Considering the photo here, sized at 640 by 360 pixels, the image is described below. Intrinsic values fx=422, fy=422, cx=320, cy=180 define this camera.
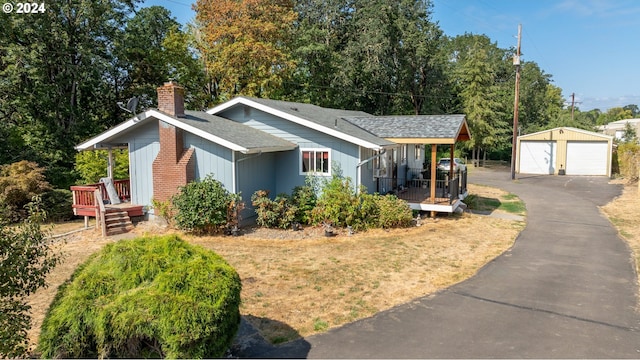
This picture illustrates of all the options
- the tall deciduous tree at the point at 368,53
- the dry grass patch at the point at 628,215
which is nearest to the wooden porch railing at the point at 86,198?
the dry grass patch at the point at 628,215

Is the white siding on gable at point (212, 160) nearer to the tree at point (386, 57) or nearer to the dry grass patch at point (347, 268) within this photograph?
the dry grass patch at point (347, 268)

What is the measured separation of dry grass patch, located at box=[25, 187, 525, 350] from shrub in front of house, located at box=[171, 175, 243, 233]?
57 cm

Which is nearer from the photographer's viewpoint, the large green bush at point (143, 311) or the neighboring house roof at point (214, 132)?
the large green bush at point (143, 311)

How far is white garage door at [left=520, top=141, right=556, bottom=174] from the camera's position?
34.2 m

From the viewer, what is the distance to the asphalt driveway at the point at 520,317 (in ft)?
21.7

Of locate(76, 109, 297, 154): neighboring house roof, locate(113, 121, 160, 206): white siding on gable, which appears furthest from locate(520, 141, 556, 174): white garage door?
locate(113, 121, 160, 206): white siding on gable

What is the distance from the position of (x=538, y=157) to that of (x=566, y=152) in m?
2.02

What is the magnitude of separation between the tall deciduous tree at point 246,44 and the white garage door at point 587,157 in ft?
75.9

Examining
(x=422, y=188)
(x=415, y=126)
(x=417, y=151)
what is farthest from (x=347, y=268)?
Answer: (x=417, y=151)

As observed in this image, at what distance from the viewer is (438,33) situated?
3897 centimetres

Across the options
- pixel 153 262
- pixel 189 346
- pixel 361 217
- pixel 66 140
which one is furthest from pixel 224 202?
pixel 66 140

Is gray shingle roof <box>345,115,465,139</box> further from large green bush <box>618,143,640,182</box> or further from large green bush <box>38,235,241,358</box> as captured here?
large green bush <box>618,143,640,182</box>

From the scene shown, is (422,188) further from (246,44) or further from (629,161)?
(629,161)

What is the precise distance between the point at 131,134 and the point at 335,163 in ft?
25.9
